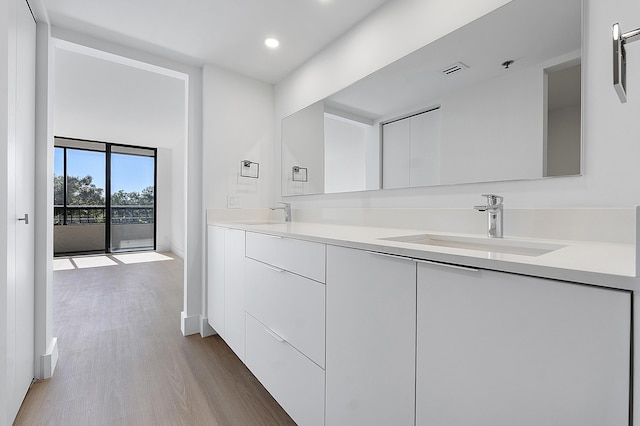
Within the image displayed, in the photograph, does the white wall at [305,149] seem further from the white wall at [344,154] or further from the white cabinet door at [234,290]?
the white cabinet door at [234,290]

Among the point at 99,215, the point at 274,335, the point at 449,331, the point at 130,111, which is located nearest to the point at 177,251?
the point at 99,215

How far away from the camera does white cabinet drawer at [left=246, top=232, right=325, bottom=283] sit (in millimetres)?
1172

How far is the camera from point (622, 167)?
97 centimetres

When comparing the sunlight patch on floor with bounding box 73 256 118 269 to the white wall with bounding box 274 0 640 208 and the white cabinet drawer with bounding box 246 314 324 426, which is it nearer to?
the white cabinet drawer with bounding box 246 314 324 426

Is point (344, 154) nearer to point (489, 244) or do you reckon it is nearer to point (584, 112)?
point (489, 244)

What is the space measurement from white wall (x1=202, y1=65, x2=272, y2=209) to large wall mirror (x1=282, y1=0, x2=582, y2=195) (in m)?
0.87

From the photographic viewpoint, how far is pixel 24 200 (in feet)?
5.03

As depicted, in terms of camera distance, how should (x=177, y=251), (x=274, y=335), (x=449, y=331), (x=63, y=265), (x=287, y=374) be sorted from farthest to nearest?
(x=177, y=251) → (x=63, y=265) → (x=274, y=335) → (x=287, y=374) → (x=449, y=331)

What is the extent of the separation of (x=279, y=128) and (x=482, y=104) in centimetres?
176

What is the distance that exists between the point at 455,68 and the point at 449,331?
1251 millimetres

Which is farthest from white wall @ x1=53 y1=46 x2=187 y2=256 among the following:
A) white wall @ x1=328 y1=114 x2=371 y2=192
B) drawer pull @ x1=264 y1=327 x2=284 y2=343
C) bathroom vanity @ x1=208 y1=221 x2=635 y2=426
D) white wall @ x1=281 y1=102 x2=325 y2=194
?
bathroom vanity @ x1=208 y1=221 x2=635 y2=426

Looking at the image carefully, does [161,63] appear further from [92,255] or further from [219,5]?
[92,255]

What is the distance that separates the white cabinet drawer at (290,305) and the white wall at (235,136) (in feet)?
3.41

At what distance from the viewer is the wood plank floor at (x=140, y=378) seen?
56.9 inches
